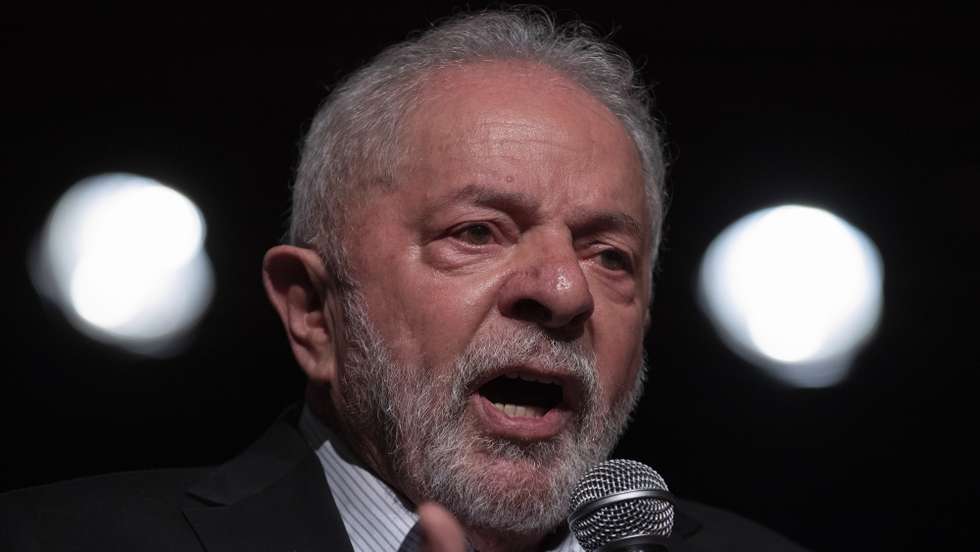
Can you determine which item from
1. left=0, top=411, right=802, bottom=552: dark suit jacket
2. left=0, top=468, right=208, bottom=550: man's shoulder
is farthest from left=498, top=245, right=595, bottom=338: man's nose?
left=0, top=468, right=208, bottom=550: man's shoulder

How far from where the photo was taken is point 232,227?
3539 millimetres

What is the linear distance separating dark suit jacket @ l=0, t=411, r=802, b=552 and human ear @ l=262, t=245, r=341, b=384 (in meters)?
0.19

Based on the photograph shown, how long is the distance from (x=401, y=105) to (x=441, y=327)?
0.58 meters

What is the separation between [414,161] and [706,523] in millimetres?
1236

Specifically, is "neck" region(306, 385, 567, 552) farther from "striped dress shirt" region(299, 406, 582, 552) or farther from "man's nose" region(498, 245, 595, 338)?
"man's nose" region(498, 245, 595, 338)

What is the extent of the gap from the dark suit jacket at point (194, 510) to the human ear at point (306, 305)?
193mm

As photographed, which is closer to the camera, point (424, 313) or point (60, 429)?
point (424, 313)

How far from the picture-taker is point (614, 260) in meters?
2.68

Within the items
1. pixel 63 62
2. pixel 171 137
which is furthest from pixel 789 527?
pixel 63 62

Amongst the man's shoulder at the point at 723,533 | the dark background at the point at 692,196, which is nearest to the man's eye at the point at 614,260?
the man's shoulder at the point at 723,533

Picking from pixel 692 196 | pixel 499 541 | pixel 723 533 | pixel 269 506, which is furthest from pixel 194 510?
pixel 692 196

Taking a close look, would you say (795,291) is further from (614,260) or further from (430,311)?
(430,311)

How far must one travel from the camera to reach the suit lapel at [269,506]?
243cm

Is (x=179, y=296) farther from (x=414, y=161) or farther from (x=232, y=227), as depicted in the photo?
(x=414, y=161)
